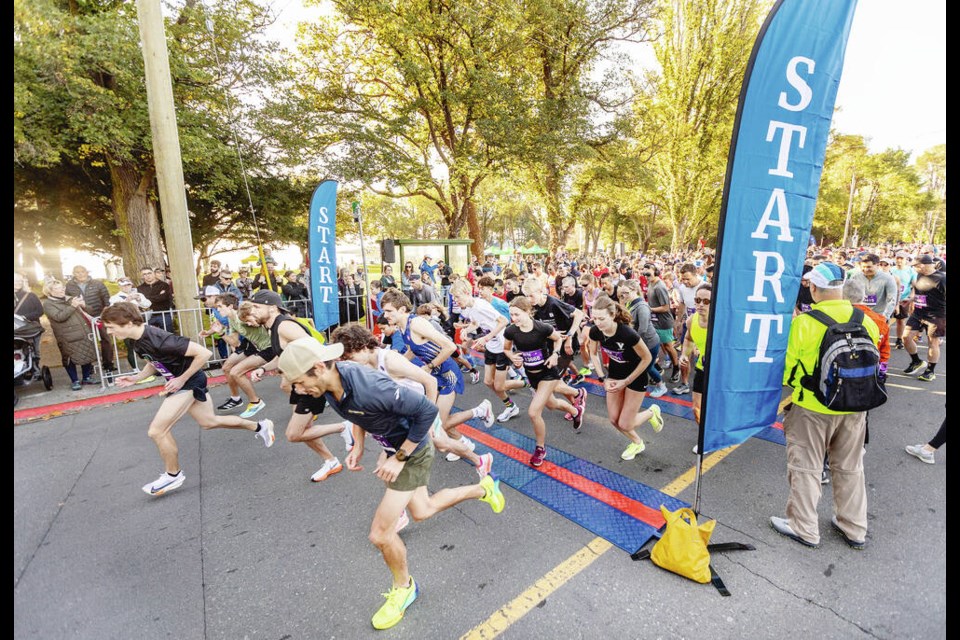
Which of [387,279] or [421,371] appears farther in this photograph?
[387,279]

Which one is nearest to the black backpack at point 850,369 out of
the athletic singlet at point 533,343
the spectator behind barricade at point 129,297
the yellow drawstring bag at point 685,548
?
the yellow drawstring bag at point 685,548

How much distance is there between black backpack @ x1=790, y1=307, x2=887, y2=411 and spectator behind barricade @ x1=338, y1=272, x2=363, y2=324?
9.71 meters

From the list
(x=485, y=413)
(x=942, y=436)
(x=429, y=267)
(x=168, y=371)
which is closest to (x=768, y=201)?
(x=942, y=436)

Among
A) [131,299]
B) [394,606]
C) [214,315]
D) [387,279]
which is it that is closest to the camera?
[394,606]

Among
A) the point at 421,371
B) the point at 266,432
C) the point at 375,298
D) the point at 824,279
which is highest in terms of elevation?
the point at 824,279

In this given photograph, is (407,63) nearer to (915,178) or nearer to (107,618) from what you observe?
(107,618)

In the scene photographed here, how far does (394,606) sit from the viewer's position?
2578 millimetres

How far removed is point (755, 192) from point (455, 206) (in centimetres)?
1794

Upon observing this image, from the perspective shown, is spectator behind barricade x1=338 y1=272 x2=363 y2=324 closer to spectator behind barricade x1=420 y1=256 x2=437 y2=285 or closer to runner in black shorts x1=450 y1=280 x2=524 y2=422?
spectator behind barricade x1=420 y1=256 x2=437 y2=285

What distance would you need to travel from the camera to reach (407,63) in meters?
14.2

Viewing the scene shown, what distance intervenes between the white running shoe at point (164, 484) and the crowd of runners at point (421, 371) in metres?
0.01

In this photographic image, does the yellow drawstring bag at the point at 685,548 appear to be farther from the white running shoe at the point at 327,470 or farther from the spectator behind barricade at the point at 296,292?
the spectator behind barricade at the point at 296,292

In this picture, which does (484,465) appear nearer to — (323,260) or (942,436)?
(942,436)

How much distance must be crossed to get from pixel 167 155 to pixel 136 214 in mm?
2422
